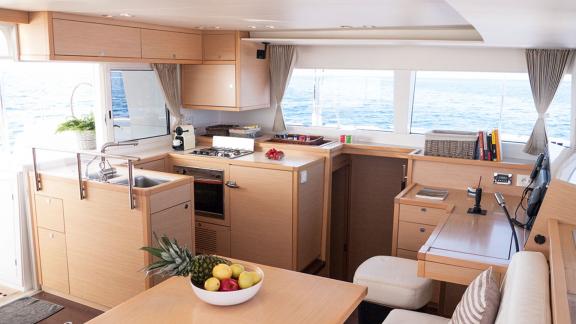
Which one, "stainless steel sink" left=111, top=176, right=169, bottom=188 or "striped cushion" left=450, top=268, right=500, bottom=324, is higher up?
"stainless steel sink" left=111, top=176, right=169, bottom=188

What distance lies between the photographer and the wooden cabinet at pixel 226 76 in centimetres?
467

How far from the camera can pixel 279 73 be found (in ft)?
16.5

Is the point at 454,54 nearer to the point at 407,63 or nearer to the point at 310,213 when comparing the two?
the point at 407,63

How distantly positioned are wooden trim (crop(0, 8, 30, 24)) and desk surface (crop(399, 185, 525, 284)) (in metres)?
2.90

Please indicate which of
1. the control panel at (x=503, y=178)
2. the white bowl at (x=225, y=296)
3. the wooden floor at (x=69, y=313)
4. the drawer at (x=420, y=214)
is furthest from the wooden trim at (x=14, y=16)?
the control panel at (x=503, y=178)

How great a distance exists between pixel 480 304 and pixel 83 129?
11.2 feet

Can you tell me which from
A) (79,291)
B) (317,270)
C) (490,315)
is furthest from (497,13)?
(79,291)

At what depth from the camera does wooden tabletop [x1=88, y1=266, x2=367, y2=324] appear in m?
2.03

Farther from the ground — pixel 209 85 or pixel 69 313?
pixel 209 85

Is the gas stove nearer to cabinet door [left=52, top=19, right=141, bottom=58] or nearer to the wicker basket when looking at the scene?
cabinet door [left=52, top=19, right=141, bottom=58]

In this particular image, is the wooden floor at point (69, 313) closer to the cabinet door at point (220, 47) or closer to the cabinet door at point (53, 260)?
the cabinet door at point (53, 260)

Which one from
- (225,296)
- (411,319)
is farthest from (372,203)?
(225,296)

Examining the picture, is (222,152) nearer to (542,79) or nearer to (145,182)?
(145,182)

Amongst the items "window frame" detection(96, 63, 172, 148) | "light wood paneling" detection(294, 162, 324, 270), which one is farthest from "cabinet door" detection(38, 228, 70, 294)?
"light wood paneling" detection(294, 162, 324, 270)
